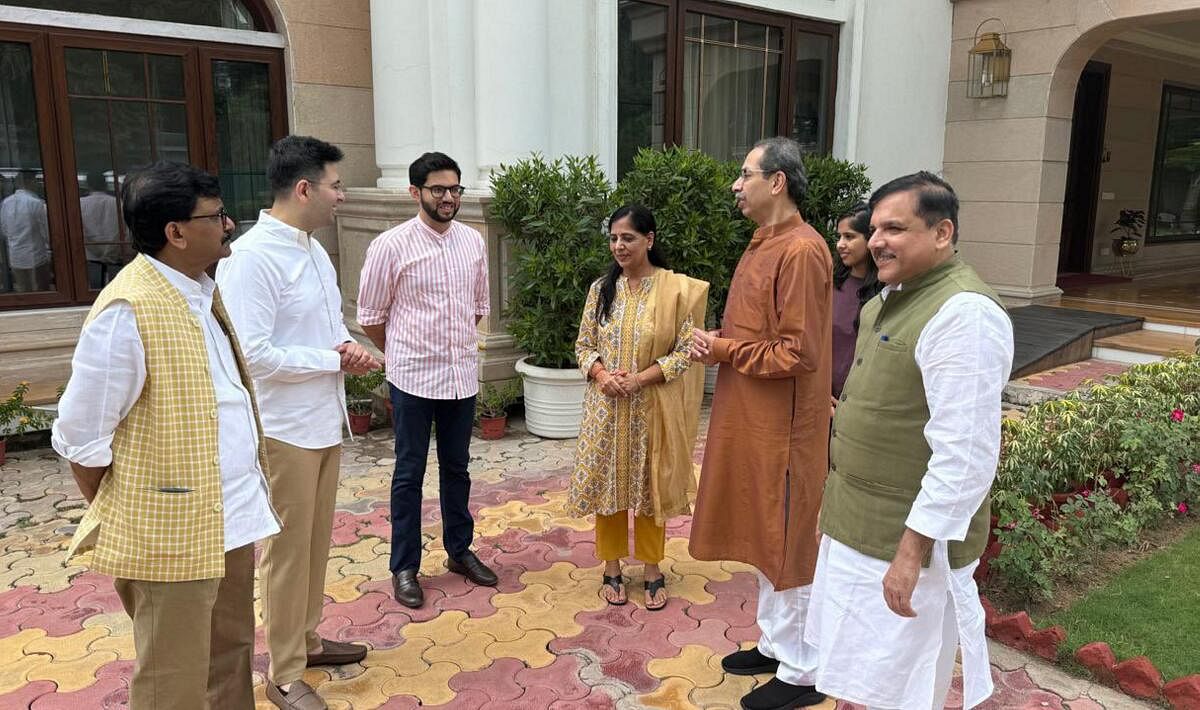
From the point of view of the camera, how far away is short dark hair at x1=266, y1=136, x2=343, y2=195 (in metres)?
2.74

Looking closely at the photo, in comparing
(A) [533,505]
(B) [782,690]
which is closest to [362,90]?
(A) [533,505]

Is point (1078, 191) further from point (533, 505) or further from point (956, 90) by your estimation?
point (533, 505)

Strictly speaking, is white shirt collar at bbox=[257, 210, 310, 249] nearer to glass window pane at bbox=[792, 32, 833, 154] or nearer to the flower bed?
the flower bed

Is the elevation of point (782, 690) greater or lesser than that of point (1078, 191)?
lesser

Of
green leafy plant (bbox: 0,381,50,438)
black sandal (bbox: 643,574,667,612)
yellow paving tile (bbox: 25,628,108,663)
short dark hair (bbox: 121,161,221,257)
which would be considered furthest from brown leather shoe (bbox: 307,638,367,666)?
green leafy plant (bbox: 0,381,50,438)

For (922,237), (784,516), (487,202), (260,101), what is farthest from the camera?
(260,101)

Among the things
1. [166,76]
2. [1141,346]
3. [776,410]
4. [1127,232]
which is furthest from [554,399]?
[1127,232]

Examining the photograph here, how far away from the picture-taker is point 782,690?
2871 mm

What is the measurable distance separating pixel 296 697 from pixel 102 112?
16.6ft

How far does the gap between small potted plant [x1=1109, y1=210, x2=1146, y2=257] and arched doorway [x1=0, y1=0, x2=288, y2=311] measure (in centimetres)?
1133

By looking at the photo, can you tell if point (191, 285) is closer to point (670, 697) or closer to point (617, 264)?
point (617, 264)

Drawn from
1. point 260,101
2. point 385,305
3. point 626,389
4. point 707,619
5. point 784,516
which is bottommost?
point 707,619

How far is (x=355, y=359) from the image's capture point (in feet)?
9.25

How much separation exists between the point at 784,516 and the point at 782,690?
0.58 metres
